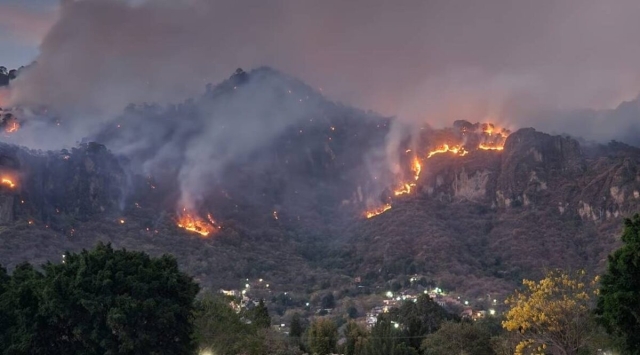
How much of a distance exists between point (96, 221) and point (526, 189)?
12747 cm

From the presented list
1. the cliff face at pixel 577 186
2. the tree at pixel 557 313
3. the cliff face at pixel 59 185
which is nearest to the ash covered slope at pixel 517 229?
the cliff face at pixel 577 186

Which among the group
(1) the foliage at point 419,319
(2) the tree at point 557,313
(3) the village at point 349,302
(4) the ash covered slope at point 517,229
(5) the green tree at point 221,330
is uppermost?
(4) the ash covered slope at point 517,229

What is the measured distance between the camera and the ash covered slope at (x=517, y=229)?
149 m

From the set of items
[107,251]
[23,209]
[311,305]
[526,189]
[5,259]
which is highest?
[526,189]

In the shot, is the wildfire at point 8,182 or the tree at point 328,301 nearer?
the tree at point 328,301

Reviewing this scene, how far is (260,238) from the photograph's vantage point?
184 m

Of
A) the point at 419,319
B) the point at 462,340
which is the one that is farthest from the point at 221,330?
the point at 419,319

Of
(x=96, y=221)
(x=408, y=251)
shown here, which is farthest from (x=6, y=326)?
(x=408, y=251)

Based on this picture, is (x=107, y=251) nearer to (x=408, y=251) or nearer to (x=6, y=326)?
(x=6, y=326)

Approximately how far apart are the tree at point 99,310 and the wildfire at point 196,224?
132 metres

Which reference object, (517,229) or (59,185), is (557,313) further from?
(59,185)

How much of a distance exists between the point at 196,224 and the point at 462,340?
125 metres

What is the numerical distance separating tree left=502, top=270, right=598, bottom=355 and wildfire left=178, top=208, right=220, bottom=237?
13950 cm

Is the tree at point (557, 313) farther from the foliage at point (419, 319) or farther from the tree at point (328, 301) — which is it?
the tree at point (328, 301)
